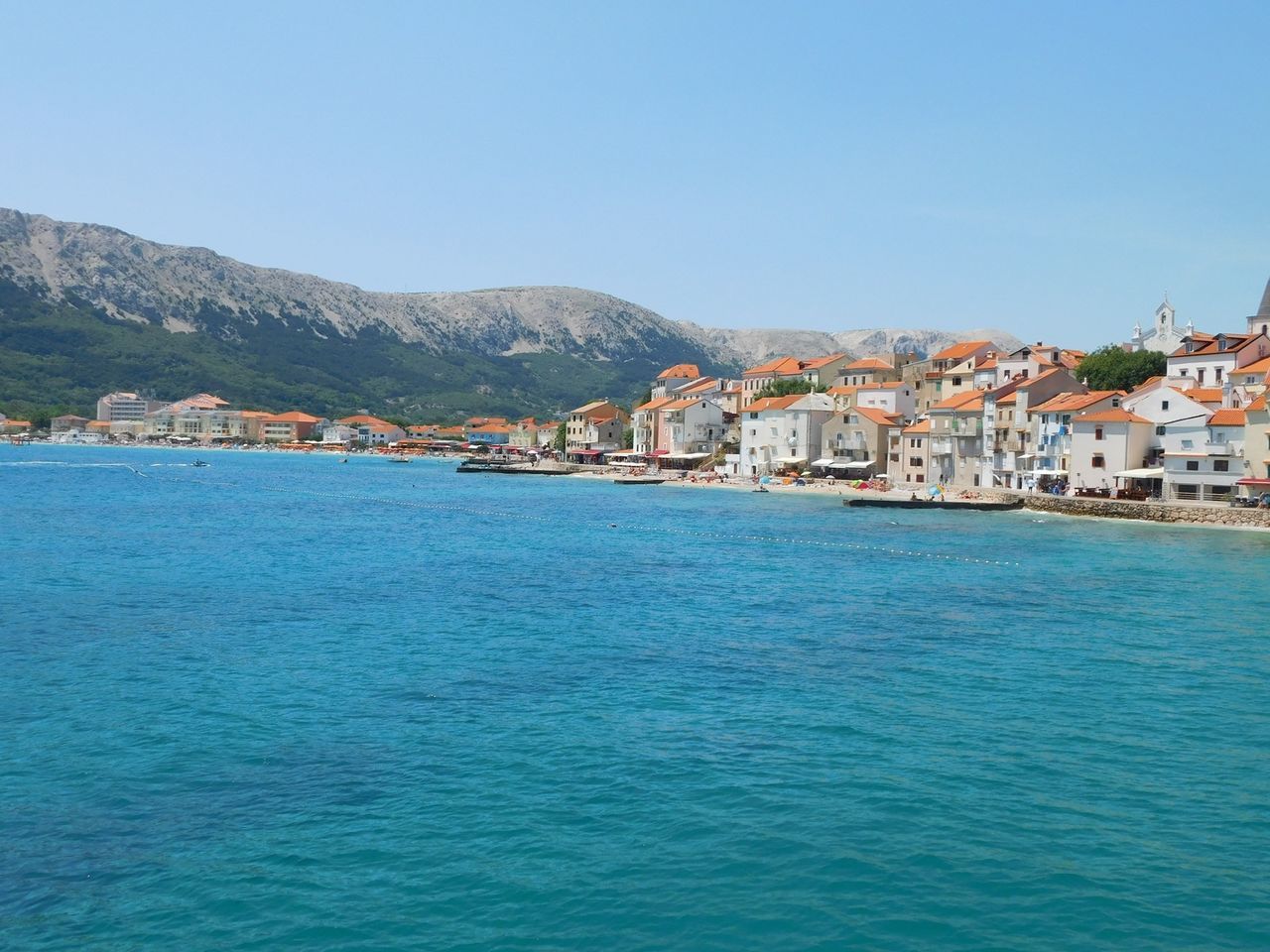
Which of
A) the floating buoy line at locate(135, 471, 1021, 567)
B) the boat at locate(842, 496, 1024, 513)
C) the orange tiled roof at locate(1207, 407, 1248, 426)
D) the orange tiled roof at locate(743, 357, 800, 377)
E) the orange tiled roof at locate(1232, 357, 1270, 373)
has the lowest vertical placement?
the floating buoy line at locate(135, 471, 1021, 567)

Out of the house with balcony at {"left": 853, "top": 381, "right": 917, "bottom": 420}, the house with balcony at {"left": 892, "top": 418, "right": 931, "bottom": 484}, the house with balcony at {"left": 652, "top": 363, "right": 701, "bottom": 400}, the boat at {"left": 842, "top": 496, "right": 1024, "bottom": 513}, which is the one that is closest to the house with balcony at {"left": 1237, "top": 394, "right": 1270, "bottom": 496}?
the boat at {"left": 842, "top": 496, "right": 1024, "bottom": 513}

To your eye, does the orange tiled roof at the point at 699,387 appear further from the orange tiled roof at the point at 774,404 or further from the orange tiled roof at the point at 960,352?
the orange tiled roof at the point at 960,352

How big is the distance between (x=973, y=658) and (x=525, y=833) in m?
13.0

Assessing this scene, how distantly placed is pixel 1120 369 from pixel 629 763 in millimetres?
77383

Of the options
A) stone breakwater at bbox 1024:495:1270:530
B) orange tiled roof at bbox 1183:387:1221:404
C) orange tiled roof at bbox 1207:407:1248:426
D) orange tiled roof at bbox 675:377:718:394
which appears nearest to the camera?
stone breakwater at bbox 1024:495:1270:530

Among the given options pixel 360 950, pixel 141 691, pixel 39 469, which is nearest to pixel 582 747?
pixel 360 950

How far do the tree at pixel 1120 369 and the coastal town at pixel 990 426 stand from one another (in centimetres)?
228

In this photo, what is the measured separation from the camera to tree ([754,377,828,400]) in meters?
110

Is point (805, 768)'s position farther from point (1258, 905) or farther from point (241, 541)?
point (241, 541)

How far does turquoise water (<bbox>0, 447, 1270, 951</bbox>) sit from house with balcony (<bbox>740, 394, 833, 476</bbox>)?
63.3 meters

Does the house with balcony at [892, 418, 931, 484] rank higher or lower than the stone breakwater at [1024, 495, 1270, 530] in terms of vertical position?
higher

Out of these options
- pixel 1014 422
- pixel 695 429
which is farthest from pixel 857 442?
pixel 695 429

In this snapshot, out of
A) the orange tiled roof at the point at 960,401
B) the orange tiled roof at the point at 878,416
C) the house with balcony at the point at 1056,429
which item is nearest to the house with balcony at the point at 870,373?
the orange tiled roof at the point at 878,416

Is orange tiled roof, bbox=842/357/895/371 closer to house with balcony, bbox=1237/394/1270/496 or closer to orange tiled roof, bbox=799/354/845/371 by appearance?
orange tiled roof, bbox=799/354/845/371
